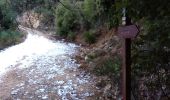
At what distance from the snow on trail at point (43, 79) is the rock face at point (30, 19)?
1048 inches

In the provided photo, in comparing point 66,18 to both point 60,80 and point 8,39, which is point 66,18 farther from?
point 60,80

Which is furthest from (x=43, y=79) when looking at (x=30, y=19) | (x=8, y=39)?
(x=30, y=19)

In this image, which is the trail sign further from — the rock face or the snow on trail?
the rock face

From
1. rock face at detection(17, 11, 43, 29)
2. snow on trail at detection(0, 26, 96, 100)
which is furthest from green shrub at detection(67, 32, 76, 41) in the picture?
rock face at detection(17, 11, 43, 29)

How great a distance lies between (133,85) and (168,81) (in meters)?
1.15

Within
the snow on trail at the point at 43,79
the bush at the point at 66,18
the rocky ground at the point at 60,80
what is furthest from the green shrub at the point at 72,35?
the rocky ground at the point at 60,80

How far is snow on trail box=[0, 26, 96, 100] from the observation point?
9922 millimetres

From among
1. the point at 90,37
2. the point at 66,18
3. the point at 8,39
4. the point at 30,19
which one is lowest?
the point at 30,19

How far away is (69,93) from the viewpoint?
990 centimetres

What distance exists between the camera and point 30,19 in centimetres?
4475

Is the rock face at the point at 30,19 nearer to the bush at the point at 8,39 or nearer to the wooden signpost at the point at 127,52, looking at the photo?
the bush at the point at 8,39

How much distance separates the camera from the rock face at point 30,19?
43.1 meters

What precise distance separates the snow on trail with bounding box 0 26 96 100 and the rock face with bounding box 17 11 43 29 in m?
26.6

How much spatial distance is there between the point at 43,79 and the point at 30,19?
3389cm
